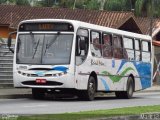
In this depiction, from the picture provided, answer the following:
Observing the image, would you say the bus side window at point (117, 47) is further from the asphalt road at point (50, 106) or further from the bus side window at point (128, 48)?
the asphalt road at point (50, 106)

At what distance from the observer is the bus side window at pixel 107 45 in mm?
25731

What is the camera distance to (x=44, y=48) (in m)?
23.3

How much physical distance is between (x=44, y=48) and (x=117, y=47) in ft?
16.0

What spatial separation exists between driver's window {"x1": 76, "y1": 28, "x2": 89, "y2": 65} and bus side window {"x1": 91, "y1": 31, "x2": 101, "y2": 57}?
1.66 ft

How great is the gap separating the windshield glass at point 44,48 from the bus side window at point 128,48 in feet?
17.6

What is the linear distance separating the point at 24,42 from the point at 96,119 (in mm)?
10334

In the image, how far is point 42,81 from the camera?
75.5 ft

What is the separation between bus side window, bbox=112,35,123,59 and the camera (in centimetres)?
2689

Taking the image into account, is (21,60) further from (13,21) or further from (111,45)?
(13,21)

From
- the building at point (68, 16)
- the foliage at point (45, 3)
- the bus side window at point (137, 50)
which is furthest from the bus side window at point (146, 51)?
the foliage at point (45, 3)

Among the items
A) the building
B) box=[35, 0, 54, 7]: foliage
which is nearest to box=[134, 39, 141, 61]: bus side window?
the building

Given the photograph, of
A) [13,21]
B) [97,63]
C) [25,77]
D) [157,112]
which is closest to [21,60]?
[25,77]

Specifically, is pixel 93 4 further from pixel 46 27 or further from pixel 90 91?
pixel 46 27

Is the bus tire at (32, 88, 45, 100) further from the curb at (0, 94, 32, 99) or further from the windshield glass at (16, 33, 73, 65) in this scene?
the windshield glass at (16, 33, 73, 65)
